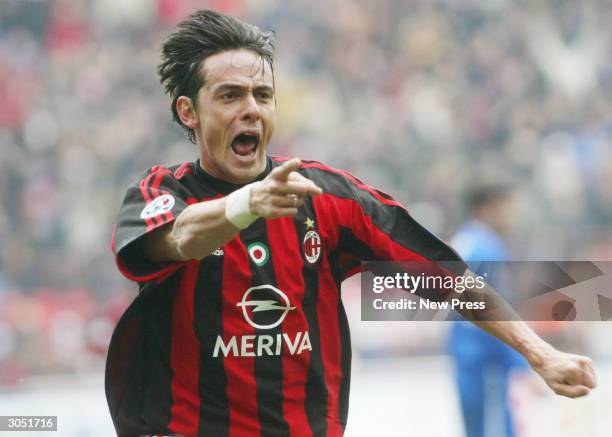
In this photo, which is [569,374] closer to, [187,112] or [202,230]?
[202,230]

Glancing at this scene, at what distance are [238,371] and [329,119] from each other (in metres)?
9.00

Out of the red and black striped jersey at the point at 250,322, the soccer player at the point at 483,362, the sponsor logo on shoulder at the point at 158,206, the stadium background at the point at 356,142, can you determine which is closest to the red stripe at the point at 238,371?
the red and black striped jersey at the point at 250,322

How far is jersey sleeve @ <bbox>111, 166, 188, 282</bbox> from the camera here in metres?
3.04

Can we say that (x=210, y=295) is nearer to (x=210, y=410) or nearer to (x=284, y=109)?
(x=210, y=410)

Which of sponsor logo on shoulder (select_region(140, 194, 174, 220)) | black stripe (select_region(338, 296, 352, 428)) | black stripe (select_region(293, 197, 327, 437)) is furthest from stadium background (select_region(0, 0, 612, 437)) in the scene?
sponsor logo on shoulder (select_region(140, 194, 174, 220))

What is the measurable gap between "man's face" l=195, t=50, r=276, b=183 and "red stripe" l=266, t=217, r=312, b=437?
0.77ft

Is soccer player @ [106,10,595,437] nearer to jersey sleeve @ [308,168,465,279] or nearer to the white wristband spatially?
jersey sleeve @ [308,168,465,279]

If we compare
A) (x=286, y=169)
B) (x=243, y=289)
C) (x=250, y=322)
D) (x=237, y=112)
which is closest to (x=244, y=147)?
(x=237, y=112)

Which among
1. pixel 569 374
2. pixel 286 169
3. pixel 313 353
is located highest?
pixel 286 169

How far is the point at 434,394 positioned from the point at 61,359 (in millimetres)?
3134

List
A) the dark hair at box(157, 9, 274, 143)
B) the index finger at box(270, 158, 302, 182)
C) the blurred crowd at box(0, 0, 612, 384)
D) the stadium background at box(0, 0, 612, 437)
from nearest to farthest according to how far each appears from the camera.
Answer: the index finger at box(270, 158, 302, 182) < the dark hair at box(157, 9, 274, 143) < the stadium background at box(0, 0, 612, 437) < the blurred crowd at box(0, 0, 612, 384)

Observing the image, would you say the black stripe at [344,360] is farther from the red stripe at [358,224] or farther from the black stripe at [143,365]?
the black stripe at [143,365]

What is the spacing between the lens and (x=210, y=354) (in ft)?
10.6

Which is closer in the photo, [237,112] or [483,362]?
[237,112]
